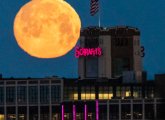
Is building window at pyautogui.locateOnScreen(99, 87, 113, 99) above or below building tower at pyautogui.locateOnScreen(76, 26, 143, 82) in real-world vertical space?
below

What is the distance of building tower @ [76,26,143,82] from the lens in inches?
6826

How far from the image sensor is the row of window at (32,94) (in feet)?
498

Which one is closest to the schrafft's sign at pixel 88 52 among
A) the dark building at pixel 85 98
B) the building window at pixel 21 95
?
the dark building at pixel 85 98

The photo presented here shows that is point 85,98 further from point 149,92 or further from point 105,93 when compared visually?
point 149,92

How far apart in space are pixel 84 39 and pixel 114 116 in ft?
114

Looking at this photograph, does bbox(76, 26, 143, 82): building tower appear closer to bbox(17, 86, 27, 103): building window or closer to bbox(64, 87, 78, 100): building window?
bbox(64, 87, 78, 100): building window

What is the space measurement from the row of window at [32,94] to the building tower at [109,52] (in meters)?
23.4

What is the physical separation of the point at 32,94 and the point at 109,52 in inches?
1244

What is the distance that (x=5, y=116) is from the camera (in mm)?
151625

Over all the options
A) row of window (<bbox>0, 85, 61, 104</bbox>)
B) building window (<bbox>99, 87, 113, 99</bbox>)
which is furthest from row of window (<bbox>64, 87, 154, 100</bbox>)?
row of window (<bbox>0, 85, 61, 104</bbox>)

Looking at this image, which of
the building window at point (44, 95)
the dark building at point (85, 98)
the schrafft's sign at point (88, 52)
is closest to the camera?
the dark building at point (85, 98)

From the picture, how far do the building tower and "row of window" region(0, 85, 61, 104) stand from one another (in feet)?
76.6

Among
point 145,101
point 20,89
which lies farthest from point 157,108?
point 20,89

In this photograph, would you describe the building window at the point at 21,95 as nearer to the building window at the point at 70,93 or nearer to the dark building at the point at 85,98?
the dark building at the point at 85,98
